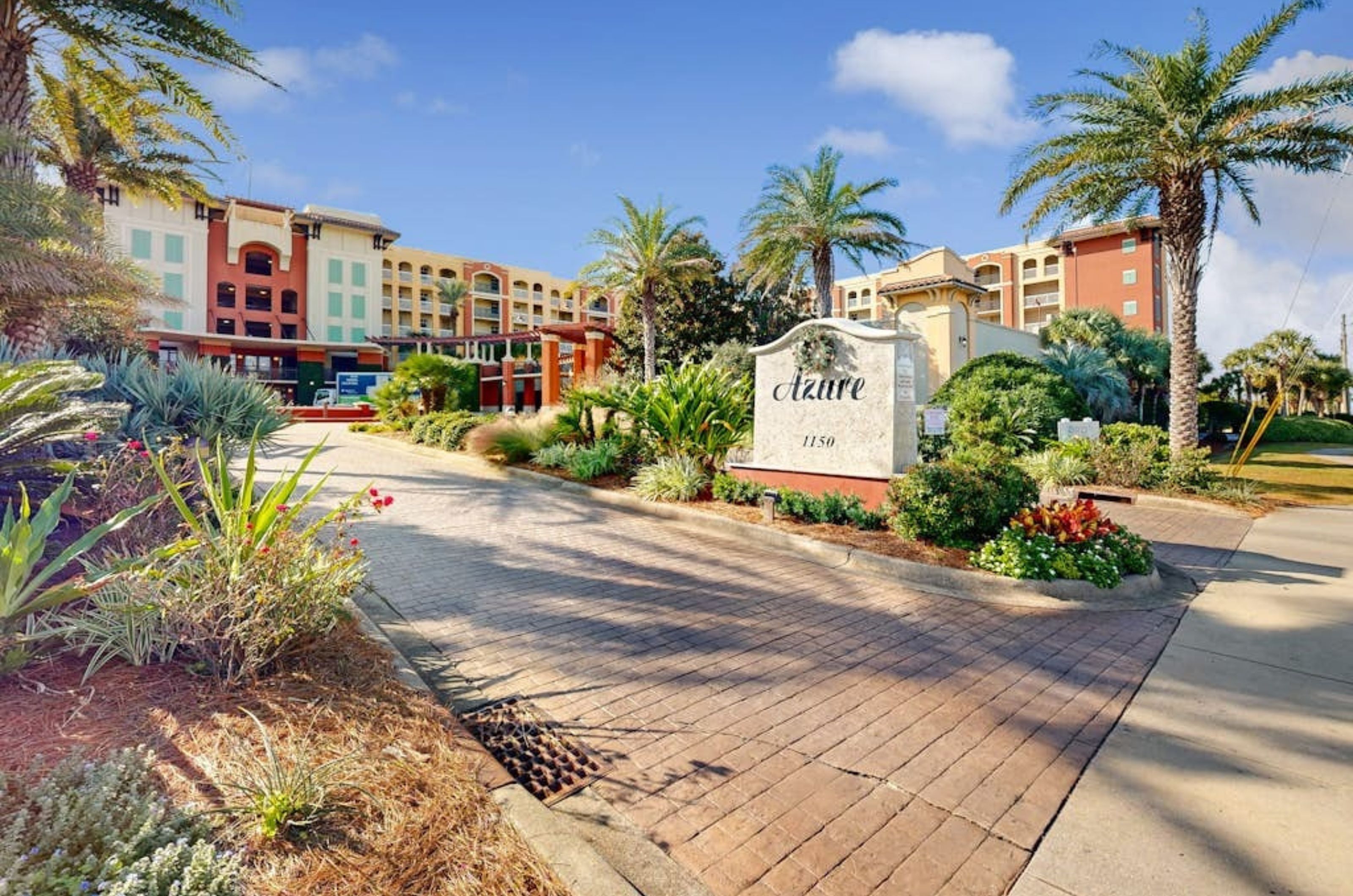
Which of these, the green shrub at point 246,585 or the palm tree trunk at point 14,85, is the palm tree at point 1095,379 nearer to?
the green shrub at point 246,585

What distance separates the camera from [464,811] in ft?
8.11

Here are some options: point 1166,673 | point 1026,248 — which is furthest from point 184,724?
point 1026,248

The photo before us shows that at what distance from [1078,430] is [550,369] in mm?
19852

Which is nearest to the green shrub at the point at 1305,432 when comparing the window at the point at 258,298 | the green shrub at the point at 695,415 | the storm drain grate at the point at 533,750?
the green shrub at the point at 695,415

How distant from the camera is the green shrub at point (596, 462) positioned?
472 inches

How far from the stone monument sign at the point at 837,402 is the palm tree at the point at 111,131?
11.1 meters

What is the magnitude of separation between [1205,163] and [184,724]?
18.5 metres

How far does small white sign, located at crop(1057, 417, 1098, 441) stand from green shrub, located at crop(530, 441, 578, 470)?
1130 centimetres

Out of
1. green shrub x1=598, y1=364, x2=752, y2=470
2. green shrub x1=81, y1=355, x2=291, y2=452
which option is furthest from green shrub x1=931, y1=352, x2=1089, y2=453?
green shrub x1=81, y1=355, x2=291, y2=452

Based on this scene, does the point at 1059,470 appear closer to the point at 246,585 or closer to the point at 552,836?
the point at 552,836

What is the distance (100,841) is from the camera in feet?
6.56

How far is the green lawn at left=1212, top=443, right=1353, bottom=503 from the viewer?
13391mm

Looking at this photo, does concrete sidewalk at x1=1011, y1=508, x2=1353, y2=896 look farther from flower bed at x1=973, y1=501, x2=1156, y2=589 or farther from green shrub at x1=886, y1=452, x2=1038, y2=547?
green shrub at x1=886, y1=452, x2=1038, y2=547

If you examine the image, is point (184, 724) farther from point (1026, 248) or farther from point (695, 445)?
point (1026, 248)
